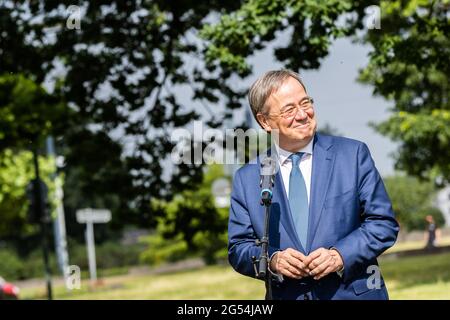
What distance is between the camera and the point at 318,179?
3.58m

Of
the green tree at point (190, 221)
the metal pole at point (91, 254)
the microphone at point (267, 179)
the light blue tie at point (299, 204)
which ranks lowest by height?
the metal pole at point (91, 254)

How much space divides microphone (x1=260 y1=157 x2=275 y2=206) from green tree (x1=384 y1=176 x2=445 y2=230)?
56.6 m

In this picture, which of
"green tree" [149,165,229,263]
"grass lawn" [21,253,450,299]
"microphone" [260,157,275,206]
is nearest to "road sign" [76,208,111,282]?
"green tree" [149,165,229,263]

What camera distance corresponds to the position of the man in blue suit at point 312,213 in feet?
11.4

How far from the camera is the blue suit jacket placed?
350cm

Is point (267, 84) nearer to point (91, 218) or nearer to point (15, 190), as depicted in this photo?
point (91, 218)

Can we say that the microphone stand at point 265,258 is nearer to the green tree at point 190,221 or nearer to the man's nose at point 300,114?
the man's nose at point 300,114

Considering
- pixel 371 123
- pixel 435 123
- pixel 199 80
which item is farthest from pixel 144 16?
pixel 371 123

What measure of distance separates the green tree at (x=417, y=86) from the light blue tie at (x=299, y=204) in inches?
347

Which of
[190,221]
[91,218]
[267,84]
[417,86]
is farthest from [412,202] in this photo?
[267,84]

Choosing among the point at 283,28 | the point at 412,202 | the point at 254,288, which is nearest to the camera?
the point at 283,28

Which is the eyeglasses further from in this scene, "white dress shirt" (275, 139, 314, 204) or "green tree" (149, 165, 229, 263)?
"green tree" (149, 165, 229, 263)

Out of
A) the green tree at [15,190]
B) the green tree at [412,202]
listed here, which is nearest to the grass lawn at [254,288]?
the green tree at [15,190]

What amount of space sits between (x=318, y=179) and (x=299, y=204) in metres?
0.14
